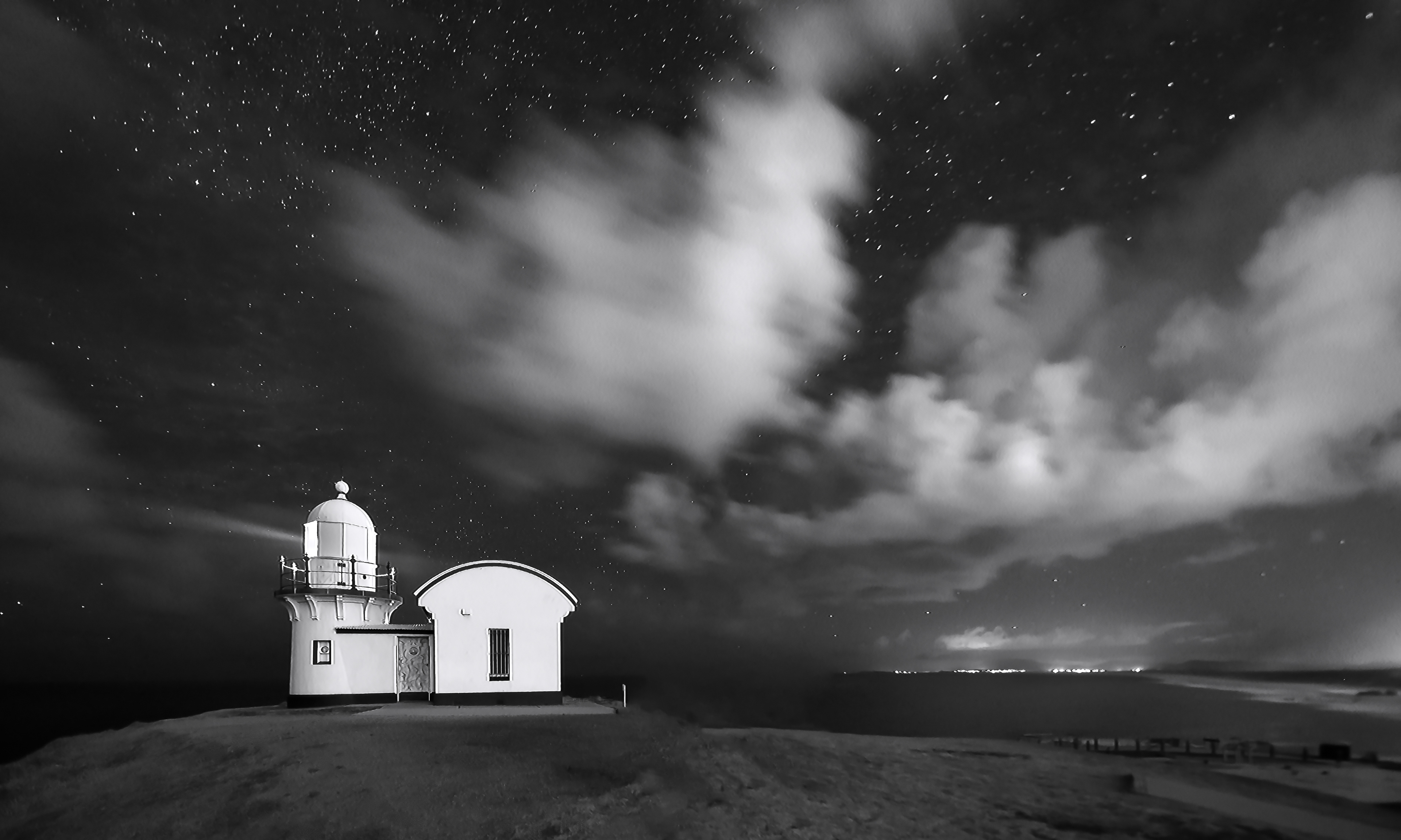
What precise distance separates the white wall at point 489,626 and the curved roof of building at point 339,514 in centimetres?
597

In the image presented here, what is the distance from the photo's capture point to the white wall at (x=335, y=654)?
1128 inches

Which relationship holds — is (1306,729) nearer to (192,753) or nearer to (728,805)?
(728,805)

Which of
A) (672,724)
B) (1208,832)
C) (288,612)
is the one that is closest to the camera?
(1208,832)

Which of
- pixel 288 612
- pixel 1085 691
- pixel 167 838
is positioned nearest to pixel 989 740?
pixel 288 612

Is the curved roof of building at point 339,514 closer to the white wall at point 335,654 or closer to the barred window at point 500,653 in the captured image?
the white wall at point 335,654

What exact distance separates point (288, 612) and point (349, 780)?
1495 cm

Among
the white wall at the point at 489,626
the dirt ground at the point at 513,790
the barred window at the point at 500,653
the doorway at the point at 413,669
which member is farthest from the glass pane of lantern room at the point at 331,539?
the barred window at the point at 500,653

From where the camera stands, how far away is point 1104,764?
29.7 m

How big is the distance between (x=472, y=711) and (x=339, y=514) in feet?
35.2

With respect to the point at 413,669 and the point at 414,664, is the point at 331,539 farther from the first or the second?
the point at 413,669

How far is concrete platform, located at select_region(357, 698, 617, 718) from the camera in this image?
79.4ft

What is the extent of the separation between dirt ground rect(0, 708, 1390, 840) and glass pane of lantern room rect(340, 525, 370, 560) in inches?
263

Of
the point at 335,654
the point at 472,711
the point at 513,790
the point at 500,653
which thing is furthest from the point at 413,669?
the point at 513,790

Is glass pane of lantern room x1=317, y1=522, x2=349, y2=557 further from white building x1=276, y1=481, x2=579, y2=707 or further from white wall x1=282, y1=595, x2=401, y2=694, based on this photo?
white wall x1=282, y1=595, x2=401, y2=694
